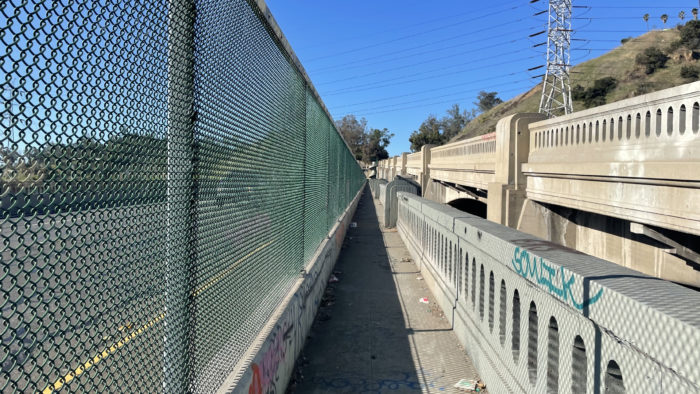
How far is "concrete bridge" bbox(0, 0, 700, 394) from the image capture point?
183 cm

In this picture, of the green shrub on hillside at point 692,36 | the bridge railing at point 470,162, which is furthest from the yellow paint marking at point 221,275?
the green shrub on hillside at point 692,36

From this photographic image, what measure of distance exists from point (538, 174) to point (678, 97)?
14.0ft

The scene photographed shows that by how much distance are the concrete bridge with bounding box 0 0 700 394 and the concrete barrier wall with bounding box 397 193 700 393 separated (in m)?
0.02

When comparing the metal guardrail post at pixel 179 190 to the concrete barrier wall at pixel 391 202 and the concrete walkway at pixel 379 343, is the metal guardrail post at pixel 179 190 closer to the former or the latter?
the concrete walkway at pixel 379 343

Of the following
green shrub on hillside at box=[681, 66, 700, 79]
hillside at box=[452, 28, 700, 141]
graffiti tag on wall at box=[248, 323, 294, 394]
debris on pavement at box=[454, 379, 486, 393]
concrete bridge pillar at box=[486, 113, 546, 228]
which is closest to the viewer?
graffiti tag on wall at box=[248, 323, 294, 394]

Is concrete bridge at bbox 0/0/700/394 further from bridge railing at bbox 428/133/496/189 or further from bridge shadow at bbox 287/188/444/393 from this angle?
bridge railing at bbox 428/133/496/189

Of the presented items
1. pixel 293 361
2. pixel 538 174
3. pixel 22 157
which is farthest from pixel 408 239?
pixel 22 157

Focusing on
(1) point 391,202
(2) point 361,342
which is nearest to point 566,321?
(2) point 361,342

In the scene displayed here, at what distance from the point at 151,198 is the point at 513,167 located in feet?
30.6

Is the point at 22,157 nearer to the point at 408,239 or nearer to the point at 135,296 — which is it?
the point at 135,296

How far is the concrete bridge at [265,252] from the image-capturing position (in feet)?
6.00

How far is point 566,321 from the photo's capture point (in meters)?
3.03

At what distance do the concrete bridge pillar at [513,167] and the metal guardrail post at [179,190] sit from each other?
340 inches

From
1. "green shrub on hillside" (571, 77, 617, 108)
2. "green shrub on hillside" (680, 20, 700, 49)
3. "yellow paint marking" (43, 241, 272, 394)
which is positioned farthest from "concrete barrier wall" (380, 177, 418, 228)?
"green shrub on hillside" (680, 20, 700, 49)
